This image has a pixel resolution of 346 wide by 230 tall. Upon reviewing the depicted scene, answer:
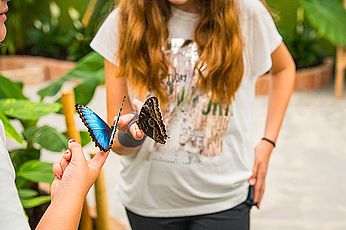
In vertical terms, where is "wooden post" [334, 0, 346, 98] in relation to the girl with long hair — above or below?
below

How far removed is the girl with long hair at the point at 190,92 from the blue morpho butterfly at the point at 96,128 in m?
0.37

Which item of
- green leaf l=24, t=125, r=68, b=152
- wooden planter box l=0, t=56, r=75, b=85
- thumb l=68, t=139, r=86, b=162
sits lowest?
wooden planter box l=0, t=56, r=75, b=85

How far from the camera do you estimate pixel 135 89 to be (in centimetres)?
138

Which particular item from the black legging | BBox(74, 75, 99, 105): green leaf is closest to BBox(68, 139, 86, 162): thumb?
the black legging

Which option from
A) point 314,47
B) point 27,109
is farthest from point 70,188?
point 314,47

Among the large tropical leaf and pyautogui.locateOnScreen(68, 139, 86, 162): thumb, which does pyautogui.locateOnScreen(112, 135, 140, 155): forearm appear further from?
the large tropical leaf

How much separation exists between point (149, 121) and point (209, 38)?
0.37m

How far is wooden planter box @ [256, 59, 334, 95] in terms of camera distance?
187 inches

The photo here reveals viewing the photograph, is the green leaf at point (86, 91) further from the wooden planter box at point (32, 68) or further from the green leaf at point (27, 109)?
the wooden planter box at point (32, 68)

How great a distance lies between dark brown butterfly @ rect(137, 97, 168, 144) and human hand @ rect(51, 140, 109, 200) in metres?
0.10

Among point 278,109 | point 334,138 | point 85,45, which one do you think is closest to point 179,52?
point 278,109

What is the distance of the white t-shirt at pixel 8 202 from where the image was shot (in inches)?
31.0

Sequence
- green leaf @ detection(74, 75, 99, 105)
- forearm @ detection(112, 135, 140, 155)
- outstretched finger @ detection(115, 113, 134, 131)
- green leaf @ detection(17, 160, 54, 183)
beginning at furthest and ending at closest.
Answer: green leaf @ detection(74, 75, 99, 105)
green leaf @ detection(17, 160, 54, 183)
forearm @ detection(112, 135, 140, 155)
outstretched finger @ detection(115, 113, 134, 131)

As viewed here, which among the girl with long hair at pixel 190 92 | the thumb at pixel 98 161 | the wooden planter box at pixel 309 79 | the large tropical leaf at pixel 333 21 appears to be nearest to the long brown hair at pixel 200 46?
the girl with long hair at pixel 190 92
